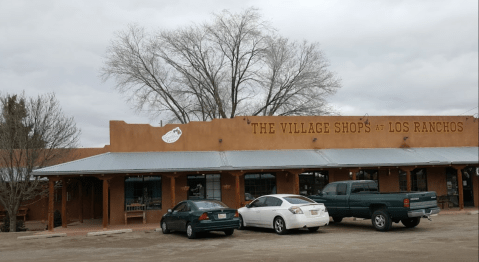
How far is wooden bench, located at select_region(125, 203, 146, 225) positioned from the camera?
66.1ft

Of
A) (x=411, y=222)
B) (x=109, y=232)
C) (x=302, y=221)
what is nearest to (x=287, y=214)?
(x=302, y=221)

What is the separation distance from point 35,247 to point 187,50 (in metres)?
25.7

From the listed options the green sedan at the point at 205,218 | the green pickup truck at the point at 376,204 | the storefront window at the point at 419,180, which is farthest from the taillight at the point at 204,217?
the storefront window at the point at 419,180

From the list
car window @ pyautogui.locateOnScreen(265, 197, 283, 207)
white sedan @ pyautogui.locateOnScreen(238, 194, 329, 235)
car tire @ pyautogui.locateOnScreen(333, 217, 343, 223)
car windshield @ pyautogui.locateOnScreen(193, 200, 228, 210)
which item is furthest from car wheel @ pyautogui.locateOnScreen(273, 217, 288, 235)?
car tire @ pyautogui.locateOnScreen(333, 217, 343, 223)

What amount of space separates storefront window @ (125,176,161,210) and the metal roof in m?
1.16

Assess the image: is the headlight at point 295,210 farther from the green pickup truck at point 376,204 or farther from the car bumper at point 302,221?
the green pickup truck at point 376,204

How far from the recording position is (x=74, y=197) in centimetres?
2625

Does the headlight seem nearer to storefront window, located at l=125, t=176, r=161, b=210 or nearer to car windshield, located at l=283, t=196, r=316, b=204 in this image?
car windshield, located at l=283, t=196, r=316, b=204

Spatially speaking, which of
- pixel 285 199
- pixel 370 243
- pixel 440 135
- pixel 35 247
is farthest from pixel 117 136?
pixel 440 135

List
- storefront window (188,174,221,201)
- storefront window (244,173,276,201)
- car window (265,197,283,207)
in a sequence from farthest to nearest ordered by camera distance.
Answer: storefront window (244,173,276,201) < storefront window (188,174,221,201) < car window (265,197,283,207)

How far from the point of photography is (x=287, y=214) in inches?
580

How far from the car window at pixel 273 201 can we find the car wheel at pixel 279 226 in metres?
0.51

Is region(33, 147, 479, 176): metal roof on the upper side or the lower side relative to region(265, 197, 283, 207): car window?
upper

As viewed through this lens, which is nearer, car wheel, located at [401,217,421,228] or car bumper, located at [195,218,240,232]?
car bumper, located at [195,218,240,232]
